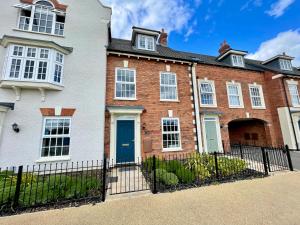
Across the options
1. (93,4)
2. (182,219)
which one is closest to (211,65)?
(93,4)

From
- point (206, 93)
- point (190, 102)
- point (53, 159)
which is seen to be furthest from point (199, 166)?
point (206, 93)

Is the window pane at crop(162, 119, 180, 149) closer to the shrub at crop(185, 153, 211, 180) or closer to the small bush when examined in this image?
the shrub at crop(185, 153, 211, 180)

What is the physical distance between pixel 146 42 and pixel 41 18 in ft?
22.1

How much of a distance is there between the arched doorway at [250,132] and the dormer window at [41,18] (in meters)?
16.0

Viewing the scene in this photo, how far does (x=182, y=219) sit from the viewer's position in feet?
11.5

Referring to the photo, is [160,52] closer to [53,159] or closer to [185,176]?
[185,176]

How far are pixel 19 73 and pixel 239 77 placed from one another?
53.2 ft

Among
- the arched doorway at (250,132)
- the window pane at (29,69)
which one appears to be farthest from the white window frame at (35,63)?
the arched doorway at (250,132)

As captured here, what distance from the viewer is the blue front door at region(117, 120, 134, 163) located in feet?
28.7

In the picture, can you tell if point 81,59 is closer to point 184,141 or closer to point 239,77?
point 184,141

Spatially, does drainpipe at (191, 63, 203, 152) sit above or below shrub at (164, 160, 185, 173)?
above

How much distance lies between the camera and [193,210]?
153 inches

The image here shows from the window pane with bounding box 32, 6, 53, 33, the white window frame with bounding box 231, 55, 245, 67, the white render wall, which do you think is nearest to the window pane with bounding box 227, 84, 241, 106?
the white window frame with bounding box 231, 55, 245, 67

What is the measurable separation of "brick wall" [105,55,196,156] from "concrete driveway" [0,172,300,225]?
15.4 ft
